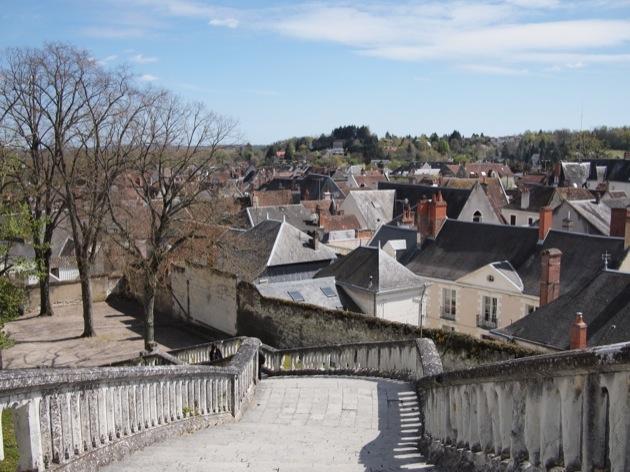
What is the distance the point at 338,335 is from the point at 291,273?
6.77m

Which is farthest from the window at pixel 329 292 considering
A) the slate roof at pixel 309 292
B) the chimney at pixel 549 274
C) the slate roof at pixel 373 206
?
the slate roof at pixel 373 206

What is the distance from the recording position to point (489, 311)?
882 inches

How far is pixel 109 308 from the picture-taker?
91.6ft

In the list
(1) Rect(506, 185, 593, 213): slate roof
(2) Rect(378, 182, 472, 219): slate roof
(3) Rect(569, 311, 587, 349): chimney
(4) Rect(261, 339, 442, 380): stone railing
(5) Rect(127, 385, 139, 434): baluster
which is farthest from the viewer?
(1) Rect(506, 185, 593, 213): slate roof

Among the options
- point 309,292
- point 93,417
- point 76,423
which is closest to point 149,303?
point 309,292

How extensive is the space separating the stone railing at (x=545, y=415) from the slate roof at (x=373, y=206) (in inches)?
1350

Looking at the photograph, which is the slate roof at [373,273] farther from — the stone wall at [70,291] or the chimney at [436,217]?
the stone wall at [70,291]

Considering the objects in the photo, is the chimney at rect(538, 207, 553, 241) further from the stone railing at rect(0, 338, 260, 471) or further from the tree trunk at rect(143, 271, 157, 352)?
the stone railing at rect(0, 338, 260, 471)

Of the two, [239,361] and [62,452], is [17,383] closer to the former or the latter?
[62,452]

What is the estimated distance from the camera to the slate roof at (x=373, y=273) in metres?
21.1

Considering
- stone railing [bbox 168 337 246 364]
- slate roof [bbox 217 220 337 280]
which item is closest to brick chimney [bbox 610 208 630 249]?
slate roof [bbox 217 220 337 280]

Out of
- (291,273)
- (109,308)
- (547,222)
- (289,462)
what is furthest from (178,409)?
(109,308)

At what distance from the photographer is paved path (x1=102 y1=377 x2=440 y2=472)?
5.94 m

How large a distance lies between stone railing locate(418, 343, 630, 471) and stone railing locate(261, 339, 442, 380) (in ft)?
12.3
